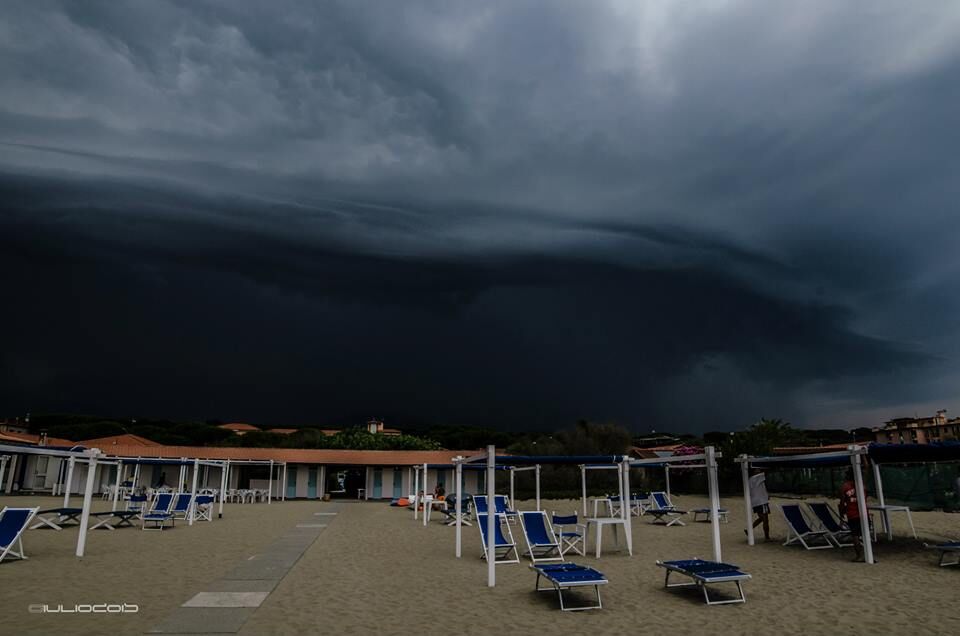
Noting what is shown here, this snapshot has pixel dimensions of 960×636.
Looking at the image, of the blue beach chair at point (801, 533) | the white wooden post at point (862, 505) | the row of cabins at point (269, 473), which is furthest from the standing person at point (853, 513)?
the row of cabins at point (269, 473)

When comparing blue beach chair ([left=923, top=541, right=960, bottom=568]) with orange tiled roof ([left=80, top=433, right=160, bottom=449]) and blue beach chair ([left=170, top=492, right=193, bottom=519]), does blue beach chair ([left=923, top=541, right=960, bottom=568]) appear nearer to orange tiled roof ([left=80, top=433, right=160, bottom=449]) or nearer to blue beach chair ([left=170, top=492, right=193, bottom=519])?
blue beach chair ([left=170, top=492, right=193, bottom=519])

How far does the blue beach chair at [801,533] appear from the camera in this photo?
1264cm

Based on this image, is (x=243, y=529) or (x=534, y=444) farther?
(x=534, y=444)

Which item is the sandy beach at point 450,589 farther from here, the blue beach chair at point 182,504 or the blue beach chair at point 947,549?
the blue beach chair at point 182,504

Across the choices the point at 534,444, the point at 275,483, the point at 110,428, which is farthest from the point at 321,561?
the point at 110,428

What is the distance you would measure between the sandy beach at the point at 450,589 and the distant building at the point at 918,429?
90837 millimetres

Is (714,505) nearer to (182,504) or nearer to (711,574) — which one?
(711,574)

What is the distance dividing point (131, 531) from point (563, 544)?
11203 millimetres

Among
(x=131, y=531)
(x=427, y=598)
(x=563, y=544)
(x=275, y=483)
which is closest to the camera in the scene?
(x=427, y=598)

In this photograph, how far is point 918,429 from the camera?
285 feet

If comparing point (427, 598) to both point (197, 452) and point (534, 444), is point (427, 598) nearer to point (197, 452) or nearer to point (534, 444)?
point (197, 452)

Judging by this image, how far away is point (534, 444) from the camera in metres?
45.5

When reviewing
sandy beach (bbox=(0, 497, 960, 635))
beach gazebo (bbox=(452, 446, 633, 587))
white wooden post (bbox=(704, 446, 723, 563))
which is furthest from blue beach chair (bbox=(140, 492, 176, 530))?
white wooden post (bbox=(704, 446, 723, 563))

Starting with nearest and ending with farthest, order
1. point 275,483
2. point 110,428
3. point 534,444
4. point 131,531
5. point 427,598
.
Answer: point 427,598 → point 131,531 → point 275,483 → point 534,444 → point 110,428
